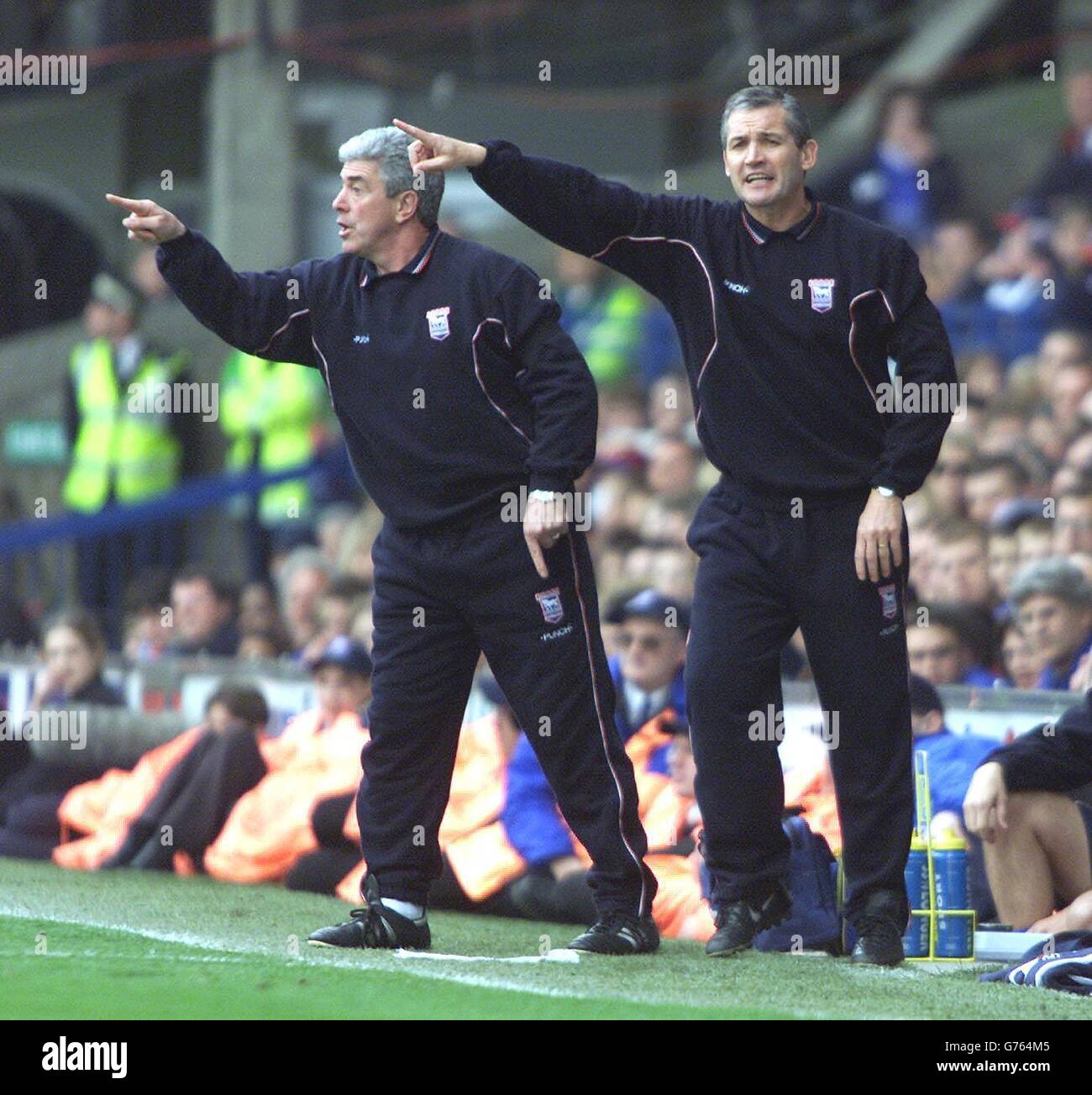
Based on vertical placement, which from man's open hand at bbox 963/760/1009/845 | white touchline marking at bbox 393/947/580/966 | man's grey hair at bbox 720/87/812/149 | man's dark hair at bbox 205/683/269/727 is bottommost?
white touchline marking at bbox 393/947/580/966

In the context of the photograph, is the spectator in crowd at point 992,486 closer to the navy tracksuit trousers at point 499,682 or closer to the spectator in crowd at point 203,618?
the spectator in crowd at point 203,618

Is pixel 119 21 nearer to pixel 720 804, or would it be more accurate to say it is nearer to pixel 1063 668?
pixel 1063 668

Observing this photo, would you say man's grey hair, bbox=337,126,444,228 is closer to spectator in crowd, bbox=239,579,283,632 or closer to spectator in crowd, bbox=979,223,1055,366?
spectator in crowd, bbox=239,579,283,632

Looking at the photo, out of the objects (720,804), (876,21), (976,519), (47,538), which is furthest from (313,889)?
(876,21)

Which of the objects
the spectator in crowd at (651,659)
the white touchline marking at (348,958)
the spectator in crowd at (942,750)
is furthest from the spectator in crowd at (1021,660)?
the white touchline marking at (348,958)

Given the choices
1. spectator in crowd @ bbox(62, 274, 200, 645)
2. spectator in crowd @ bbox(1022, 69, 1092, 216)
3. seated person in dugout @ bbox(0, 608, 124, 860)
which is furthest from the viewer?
spectator in crowd @ bbox(62, 274, 200, 645)

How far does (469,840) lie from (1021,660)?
194 centimetres

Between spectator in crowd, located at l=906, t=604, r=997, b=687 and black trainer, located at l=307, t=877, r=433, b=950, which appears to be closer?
Answer: black trainer, located at l=307, t=877, r=433, b=950

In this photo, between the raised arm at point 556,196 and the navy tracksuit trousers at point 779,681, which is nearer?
the raised arm at point 556,196

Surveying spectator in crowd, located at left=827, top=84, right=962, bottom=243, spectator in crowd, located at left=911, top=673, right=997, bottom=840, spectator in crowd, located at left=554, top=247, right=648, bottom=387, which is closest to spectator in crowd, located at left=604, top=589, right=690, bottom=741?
spectator in crowd, located at left=911, top=673, right=997, bottom=840

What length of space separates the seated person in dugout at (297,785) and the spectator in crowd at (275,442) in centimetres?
409

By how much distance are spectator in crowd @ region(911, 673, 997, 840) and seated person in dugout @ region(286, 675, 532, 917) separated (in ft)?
A: 4.00

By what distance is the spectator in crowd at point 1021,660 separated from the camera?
8.52 meters

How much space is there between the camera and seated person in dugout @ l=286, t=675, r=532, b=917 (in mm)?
8367
